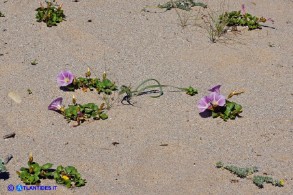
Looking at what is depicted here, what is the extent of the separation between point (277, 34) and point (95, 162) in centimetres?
234

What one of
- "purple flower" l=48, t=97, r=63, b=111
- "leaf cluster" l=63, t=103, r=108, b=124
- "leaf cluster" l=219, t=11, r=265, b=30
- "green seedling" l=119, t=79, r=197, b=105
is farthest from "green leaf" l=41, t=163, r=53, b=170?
"leaf cluster" l=219, t=11, r=265, b=30

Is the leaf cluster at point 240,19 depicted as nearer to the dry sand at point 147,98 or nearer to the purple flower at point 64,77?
the dry sand at point 147,98

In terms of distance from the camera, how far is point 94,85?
4418 millimetres

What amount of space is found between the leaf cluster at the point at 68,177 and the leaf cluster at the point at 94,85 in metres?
0.98

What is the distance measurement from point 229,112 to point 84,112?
0.98m

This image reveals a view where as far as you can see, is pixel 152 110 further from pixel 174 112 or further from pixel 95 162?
pixel 95 162

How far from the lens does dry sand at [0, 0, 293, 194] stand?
12.0 ft

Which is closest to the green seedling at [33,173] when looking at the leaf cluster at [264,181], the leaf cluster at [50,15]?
the leaf cluster at [264,181]

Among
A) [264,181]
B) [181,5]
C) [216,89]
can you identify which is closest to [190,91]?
[216,89]

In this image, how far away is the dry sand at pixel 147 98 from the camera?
3.65 metres

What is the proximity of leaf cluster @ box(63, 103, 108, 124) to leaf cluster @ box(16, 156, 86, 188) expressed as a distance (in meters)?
0.60

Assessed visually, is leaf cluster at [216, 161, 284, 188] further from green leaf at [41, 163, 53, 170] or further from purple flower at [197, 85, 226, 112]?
green leaf at [41, 163, 53, 170]

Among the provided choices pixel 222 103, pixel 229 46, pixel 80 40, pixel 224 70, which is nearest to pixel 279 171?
pixel 222 103

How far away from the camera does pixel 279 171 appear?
3.70m
